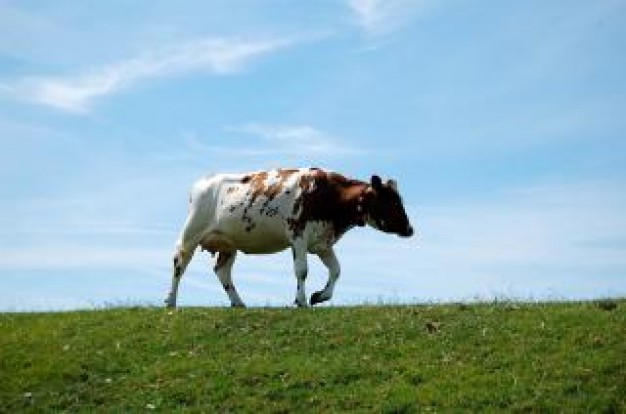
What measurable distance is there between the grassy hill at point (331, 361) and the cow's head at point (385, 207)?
4.14m

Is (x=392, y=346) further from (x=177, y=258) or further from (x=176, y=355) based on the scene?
(x=177, y=258)

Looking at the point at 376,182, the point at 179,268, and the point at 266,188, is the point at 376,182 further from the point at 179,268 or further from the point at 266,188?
the point at 179,268

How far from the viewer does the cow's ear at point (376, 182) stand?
99.6 feet

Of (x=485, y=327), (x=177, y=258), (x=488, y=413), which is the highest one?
(x=177, y=258)

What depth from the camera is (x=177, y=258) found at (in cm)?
3212

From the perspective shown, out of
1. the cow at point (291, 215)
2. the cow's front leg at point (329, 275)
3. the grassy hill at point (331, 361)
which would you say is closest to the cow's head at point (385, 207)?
the cow at point (291, 215)

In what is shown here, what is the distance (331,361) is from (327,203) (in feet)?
25.5

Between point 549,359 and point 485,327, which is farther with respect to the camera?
point 485,327

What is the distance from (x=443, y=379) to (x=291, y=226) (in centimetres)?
940

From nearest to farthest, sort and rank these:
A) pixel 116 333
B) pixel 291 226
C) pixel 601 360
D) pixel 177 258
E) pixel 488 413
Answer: pixel 488 413
pixel 601 360
pixel 116 333
pixel 291 226
pixel 177 258

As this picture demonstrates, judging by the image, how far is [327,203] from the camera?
29.9 meters

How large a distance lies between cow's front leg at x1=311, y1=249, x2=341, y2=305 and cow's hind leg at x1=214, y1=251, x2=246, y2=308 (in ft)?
10.1

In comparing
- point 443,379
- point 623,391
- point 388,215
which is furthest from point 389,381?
point 388,215

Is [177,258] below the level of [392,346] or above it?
above
